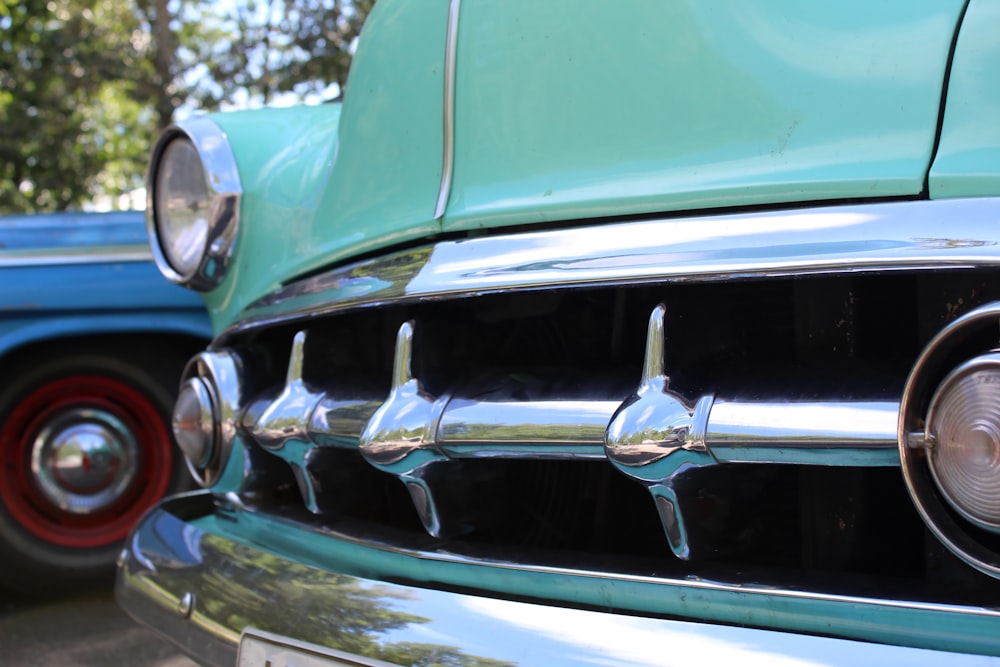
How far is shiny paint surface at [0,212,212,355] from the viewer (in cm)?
261

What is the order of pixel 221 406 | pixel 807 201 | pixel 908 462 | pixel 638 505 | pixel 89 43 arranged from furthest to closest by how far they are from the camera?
pixel 89 43, pixel 221 406, pixel 638 505, pixel 807 201, pixel 908 462

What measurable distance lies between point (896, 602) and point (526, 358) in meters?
0.67

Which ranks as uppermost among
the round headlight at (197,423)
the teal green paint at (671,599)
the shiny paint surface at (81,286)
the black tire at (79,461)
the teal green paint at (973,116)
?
the teal green paint at (973,116)

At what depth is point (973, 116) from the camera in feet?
2.61

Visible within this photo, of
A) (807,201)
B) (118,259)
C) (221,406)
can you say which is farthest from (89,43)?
(807,201)

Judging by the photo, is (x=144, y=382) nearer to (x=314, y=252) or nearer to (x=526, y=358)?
(x=314, y=252)

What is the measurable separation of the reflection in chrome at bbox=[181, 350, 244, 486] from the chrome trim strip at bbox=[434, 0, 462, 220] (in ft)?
1.63

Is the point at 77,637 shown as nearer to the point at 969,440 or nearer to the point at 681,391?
the point at 681,391

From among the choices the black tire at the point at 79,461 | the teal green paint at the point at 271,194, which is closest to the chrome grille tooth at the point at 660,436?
the teal green paint at the point at 271,194

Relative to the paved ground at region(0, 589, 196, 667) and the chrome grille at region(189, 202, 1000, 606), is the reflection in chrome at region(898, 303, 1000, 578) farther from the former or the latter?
the paved ground at region(0, 589, 196, 667)

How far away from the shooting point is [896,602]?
2.57ft

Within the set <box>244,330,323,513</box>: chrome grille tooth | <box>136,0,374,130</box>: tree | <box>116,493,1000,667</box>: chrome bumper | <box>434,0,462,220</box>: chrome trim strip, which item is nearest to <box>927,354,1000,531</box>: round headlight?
<box>116,493,1000,667</box>: chrome bumper

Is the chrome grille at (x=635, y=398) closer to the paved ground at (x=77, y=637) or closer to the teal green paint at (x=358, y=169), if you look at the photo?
the teal green paint at (x=358, y=169)

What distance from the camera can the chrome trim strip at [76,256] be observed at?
262cm
